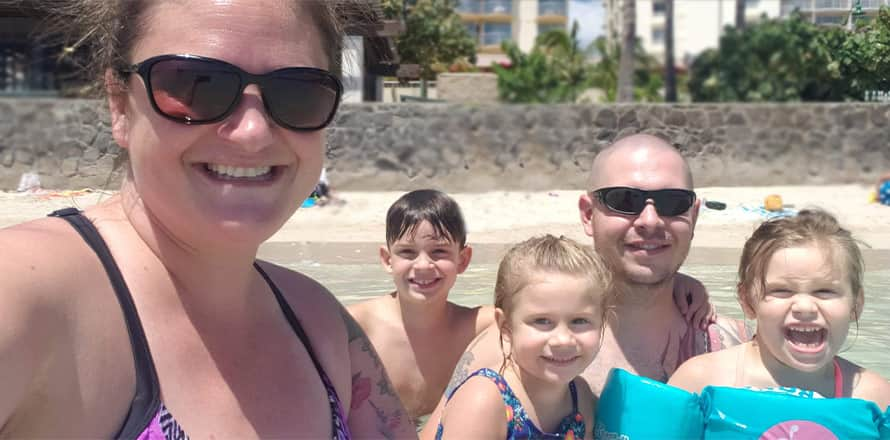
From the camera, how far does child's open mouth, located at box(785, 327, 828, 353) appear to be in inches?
91.7

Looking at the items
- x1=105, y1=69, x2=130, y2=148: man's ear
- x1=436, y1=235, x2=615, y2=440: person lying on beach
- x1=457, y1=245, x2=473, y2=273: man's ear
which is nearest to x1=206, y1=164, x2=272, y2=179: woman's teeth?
x1=105, y1=69, x2=130, y2=148: man's ear

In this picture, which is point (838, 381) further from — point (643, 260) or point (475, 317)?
point (475, 317)

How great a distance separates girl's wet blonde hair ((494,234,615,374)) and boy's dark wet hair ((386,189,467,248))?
3.07 feet

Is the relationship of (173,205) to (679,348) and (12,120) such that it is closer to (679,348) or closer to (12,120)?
(679,348)

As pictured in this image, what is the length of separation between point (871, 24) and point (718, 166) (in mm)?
9637

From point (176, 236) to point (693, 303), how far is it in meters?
2.05

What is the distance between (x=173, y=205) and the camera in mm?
1560

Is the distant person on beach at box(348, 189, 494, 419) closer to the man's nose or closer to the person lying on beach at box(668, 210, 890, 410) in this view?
the man's nose

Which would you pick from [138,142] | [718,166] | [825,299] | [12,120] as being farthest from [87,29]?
[718,166]

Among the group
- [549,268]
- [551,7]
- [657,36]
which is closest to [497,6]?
[551,7]

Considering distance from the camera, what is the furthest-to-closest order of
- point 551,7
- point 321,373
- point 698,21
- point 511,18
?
point 551,7, point 698,21, point 511,18, point 321,373

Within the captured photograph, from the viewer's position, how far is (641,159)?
302 centimetres

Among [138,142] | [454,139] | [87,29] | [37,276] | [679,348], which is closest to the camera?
[37,276]

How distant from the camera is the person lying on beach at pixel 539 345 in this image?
2.40m
